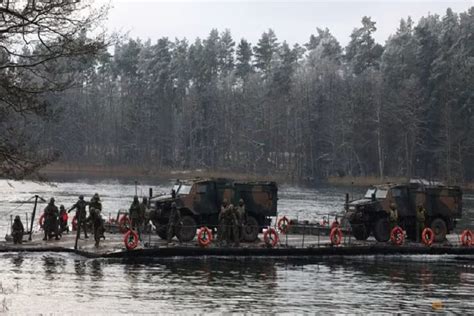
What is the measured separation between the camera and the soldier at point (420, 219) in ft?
117

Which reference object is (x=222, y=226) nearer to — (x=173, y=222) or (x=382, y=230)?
(x=173, y=222)

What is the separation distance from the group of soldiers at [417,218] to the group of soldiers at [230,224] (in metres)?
6.34

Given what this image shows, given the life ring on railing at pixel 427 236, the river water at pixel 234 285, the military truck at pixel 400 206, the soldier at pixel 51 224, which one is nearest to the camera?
the river water at pixel 234 285

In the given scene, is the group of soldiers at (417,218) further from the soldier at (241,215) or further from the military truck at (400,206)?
the soldier at (241,215)

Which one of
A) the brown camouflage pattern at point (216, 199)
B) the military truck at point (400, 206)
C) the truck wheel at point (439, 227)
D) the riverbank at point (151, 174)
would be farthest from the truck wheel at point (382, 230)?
the riverbank at point (151, 174)

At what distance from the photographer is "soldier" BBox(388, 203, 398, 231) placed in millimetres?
35281

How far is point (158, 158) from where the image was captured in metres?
134

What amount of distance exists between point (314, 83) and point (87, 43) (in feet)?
369

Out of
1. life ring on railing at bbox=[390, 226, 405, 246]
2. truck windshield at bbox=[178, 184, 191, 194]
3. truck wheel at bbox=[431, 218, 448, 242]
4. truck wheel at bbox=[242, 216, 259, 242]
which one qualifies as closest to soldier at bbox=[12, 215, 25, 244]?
truck windshield at bbox=[178, 184, 191, 194]

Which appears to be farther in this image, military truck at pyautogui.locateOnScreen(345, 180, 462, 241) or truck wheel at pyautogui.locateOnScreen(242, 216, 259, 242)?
military truck at pyautogui.locateOnScreen(345, 180, 462, 241)

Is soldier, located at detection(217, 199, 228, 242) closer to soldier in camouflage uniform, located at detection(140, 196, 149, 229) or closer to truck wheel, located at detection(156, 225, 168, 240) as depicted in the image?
truck wheel, located at detection(156, 225, 168, 240)

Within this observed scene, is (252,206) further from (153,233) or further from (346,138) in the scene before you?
(346,138)

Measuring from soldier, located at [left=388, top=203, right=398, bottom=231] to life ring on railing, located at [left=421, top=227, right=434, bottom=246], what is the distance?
4.27 feet

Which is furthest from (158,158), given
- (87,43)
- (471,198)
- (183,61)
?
(87,43)
